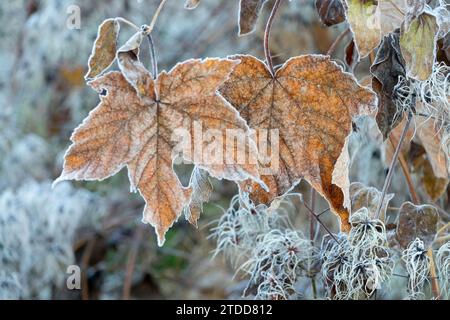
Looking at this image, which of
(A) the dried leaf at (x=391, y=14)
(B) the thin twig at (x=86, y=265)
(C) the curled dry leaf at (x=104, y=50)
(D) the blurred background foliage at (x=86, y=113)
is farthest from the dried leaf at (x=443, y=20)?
(B) the thin twig at (x=86, y=265)

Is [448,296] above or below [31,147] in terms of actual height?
below

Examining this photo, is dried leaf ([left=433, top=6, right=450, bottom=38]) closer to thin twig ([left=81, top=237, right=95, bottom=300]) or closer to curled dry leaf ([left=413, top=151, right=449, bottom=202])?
curled dry leaf ([left=413, top=151, right=449, bottom=202])

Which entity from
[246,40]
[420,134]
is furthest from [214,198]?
[420,134]

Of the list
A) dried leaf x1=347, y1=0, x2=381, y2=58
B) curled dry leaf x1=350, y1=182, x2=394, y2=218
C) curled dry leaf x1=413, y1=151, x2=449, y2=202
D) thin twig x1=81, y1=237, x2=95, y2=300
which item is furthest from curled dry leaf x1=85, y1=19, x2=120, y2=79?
thin twig x1=81, y1=237, x2=95, y2=300

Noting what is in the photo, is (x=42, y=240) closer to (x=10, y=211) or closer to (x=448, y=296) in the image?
(x=10, y=211)

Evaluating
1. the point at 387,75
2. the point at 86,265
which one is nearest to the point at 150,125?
the point at 387,75
